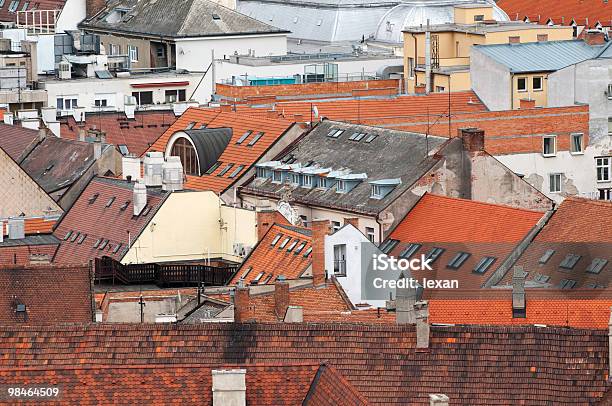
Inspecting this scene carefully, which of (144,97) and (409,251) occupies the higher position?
(144,97)

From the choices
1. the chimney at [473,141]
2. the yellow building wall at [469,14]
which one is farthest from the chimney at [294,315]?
the yellow building wall at [469,14]

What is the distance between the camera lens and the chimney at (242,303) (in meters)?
71.9

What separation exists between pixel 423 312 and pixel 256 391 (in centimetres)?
691

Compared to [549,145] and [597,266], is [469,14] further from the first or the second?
[597,266]

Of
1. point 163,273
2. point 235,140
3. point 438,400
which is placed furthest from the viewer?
point 235,140

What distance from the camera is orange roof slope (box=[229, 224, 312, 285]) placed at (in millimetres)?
89312

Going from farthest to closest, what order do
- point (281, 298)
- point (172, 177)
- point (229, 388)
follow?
1. point (172, 177)
2. point (281, 298)
3. point (229, 388)

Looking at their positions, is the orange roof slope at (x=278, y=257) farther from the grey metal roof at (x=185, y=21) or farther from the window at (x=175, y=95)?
the grey metal roof at (x=185, y=21)

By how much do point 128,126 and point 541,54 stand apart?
17687 millimetres

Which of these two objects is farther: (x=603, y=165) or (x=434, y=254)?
(x=603, y=165)

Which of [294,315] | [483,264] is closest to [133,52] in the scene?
[483,264]

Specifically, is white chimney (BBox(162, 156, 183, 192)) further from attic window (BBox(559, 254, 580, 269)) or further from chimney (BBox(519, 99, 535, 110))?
chimney (BBox(519, 99, 535, 110))

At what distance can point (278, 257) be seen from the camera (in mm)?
91938

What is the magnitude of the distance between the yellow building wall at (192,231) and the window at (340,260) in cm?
1191
